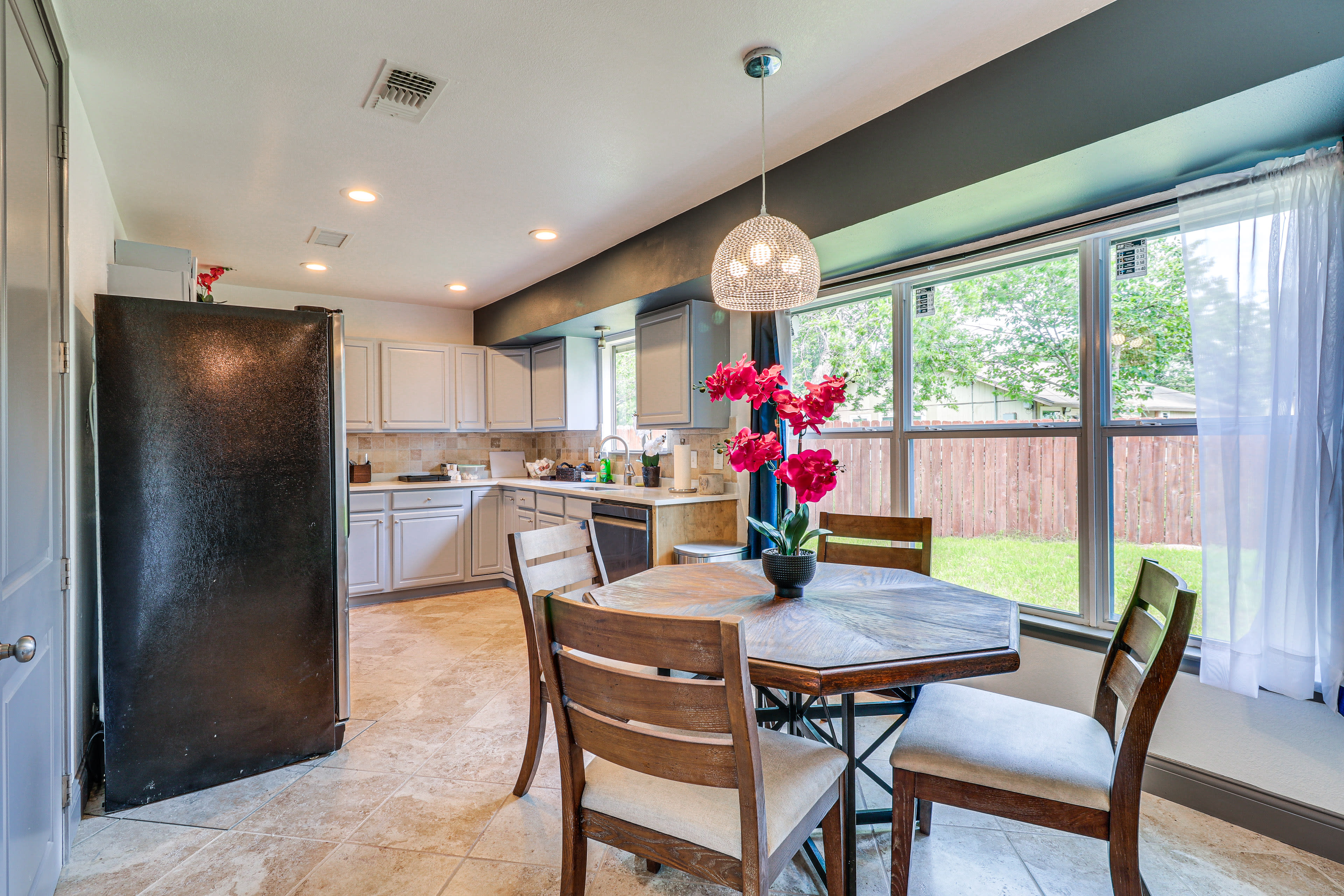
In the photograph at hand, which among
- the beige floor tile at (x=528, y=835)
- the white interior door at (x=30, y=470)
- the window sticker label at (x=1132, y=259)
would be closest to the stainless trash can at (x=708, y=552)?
the beige floor tile at (x=528, y=835)

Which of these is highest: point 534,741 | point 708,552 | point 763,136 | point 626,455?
point 763,136

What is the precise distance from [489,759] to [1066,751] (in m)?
1.93

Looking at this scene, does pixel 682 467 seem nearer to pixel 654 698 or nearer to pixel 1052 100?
pixel 1052 100

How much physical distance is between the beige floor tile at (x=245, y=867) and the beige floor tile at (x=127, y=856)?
51 millimetres

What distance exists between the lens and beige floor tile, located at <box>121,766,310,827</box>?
1997 mm

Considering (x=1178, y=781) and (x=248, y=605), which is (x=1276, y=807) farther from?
(x=248, y=605)

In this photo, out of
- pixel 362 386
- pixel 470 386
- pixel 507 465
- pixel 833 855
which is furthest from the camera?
pixel 507 465

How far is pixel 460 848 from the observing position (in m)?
A: 1.84

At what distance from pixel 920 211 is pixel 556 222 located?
2.04 meters

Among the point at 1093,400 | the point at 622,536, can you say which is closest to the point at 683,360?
the point at 622,536

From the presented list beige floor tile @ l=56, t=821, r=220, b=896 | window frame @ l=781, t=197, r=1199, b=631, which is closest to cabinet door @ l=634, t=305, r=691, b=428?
window frame @ l=781, t=197, r=1199, b=631

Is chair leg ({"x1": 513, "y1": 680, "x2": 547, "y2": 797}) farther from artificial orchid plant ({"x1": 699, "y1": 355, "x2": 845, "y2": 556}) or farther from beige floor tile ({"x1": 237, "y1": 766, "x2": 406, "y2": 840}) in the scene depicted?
artificial orchid plant ({"x1": 699, "y1": 355, "x2": 845, "y2": 556})

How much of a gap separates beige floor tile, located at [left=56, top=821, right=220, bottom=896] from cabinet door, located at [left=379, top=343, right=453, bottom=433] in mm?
3671

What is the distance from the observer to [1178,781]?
6.77 feet
